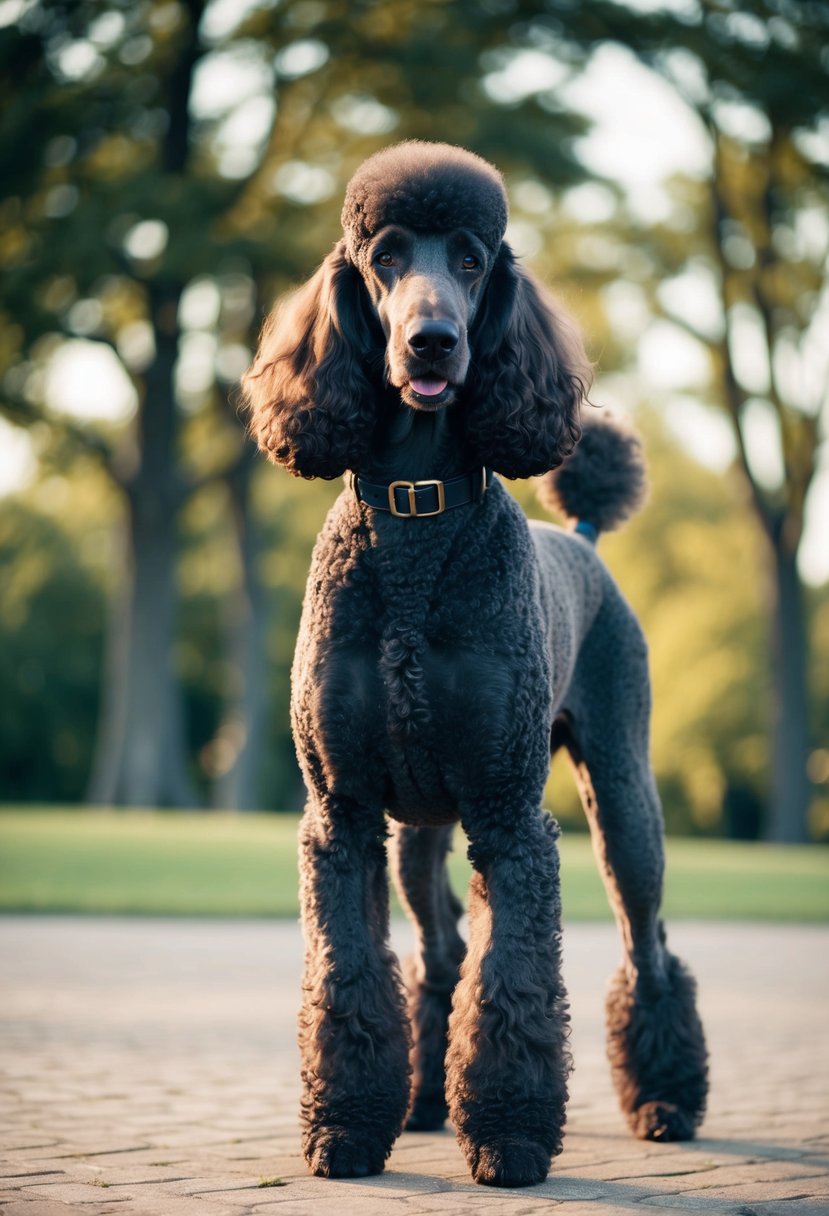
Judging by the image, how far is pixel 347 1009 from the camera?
3650 mm

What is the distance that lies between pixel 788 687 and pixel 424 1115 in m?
18.7

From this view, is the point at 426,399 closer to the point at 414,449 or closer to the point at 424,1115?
Result: the point at 414,449

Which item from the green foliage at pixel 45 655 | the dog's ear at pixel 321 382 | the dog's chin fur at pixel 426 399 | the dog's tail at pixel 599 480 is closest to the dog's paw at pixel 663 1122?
the dog's tail at pixel 599 480

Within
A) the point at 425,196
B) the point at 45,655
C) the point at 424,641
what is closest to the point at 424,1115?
the point at 424,641

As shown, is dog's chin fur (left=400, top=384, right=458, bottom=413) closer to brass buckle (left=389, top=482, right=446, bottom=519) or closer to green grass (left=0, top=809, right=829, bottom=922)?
brass buckle (left=389, top=482, right=446, bottom=519)

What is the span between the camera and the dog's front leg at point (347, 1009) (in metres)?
3.65

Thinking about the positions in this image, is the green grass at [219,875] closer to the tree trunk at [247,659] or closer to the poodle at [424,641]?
the poodle at [424,641]

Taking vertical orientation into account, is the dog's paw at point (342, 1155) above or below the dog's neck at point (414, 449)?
below

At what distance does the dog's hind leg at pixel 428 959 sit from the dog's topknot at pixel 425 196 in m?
1.70

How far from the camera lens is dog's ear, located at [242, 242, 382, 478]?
373 centimetres

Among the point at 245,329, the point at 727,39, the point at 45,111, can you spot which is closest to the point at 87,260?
the point at 45,111

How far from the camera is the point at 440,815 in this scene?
151 inches

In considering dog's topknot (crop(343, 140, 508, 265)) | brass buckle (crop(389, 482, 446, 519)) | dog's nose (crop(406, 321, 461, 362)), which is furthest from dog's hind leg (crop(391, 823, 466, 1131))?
dog's topknot (crop(343, 140, 508, 265))

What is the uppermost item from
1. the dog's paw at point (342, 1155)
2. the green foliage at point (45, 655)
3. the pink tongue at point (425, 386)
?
the pink tongue at point (425, 386)
